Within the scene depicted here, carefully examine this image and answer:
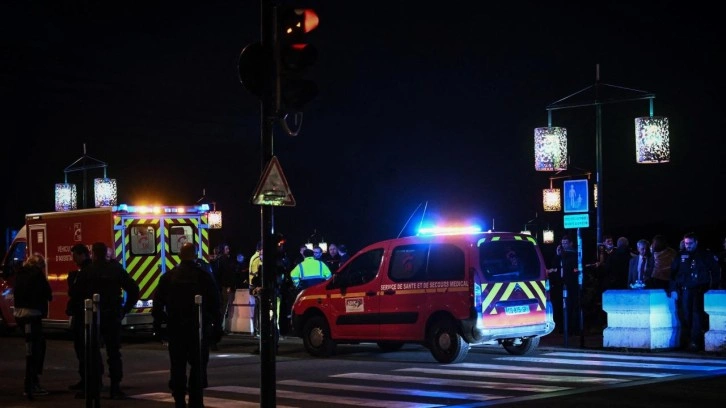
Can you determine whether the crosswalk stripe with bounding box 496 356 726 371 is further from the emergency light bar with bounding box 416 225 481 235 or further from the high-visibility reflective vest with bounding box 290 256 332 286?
the high-visibility reflective vest with bounding box 290 256 332 286

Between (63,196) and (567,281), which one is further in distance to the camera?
(63,196)

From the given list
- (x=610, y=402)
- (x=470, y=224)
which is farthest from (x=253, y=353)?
(x=610, y=402)

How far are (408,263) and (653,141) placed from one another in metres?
9.53

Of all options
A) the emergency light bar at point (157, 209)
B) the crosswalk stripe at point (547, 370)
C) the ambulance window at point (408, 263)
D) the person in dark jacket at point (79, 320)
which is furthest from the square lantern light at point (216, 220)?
the person in dark jacket at point (79, 320)

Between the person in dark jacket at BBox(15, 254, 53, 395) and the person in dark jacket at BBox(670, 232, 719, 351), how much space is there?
9.83 meters

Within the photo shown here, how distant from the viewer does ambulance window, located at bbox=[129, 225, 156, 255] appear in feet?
68.6

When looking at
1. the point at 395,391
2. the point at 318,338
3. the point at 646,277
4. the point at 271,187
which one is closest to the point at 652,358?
the point at 646,277

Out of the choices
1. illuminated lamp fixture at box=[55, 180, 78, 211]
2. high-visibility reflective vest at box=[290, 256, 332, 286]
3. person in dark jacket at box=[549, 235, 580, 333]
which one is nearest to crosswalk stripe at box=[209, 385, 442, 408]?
person in dark jacket at box=[549, 235, 580, 333]

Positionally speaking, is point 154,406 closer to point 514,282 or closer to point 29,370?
point 29,370

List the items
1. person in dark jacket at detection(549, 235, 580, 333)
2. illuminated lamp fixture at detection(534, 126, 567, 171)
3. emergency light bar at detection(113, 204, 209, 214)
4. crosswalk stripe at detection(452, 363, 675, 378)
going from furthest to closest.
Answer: illuminated lamp fixture at detection(534, 126, 567, 171), emergency light bar at detection(113, 204, 209, 214), person in dark jacket at detection(549, 235, 580, 333), crosswalk stripe at detection(452, 363, 675, 378)

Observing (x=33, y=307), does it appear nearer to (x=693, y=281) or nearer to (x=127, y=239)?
(x=127, y=239)

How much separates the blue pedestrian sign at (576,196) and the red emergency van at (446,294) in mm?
2282

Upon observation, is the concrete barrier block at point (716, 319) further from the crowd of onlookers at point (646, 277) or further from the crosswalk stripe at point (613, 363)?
the crosswalk stripe at point (613, 363)

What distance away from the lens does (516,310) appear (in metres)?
15.6
